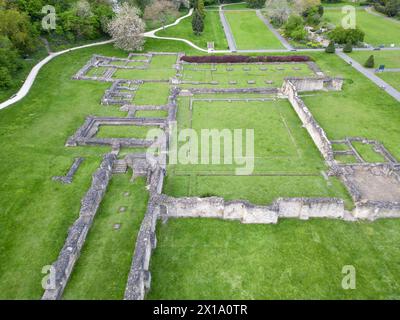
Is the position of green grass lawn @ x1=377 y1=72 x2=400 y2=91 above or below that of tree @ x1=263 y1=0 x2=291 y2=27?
below

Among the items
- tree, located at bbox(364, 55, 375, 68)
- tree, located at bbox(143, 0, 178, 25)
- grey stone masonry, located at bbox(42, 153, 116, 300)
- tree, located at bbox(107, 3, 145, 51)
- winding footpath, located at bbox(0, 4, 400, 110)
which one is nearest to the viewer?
grey stone masonry, located at bbox(42, 153, 116, 300)

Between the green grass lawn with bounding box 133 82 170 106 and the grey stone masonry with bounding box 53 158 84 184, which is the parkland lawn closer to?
the grey stone masonry with bounding box 53 158 84 184

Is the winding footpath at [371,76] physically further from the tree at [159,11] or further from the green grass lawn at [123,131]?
the tree at [159,11]

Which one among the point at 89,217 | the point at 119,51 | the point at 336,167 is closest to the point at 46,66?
the point at 119,51

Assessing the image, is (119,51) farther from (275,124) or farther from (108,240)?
(108,240)

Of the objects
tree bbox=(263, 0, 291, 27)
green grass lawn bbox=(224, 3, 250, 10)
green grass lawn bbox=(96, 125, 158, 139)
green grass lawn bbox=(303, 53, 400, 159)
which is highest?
tree bbox=(263, 0, 291, 27)

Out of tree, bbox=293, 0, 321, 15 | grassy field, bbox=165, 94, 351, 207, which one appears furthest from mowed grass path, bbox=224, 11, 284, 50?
grassy field, bbox=165, 94, 351, 207
